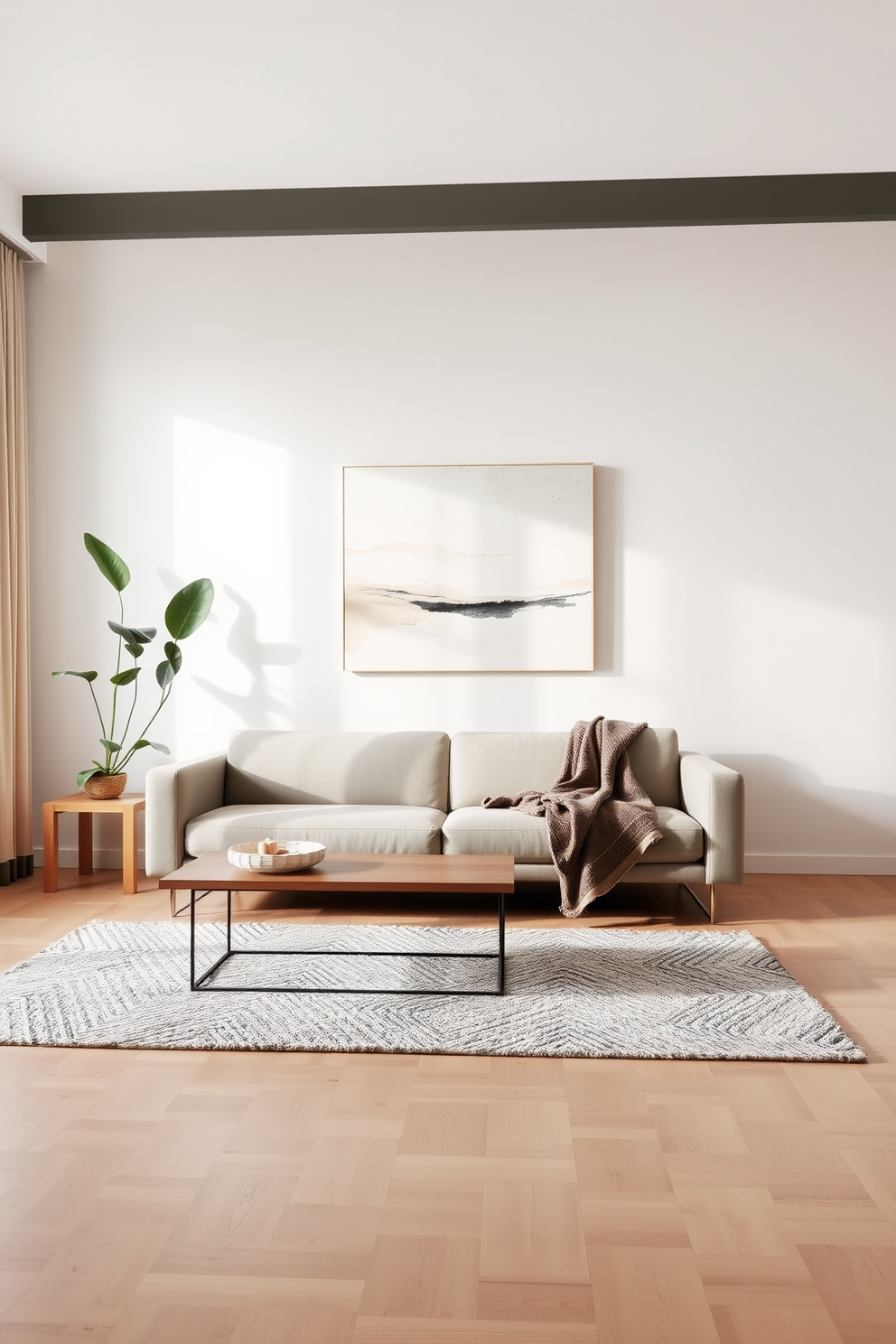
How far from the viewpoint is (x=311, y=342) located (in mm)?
5008

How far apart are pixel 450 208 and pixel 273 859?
3.19 meters

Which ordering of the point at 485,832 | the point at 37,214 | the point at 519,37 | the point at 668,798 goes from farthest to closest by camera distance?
the point at 37,214 < the point at 668,798 < the point at 485,832 < the point at 519,37

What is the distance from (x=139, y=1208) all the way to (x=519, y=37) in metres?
3.65

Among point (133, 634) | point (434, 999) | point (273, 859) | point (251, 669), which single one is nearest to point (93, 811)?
point (133, 634)

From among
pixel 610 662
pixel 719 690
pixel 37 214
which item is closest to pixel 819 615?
pixel 719 690

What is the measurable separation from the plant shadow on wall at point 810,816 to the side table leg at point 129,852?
9.06 feet

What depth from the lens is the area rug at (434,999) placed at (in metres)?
2.67

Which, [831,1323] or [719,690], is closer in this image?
[831,1323]

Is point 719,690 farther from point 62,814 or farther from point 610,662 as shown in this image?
point 62,814

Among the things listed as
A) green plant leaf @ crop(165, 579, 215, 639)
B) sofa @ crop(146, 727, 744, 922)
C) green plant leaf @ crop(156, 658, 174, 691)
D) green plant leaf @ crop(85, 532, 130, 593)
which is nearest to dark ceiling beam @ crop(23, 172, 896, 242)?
green plant leaf @ crop(85, 532, 130, 593)

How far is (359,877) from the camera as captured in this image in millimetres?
3107

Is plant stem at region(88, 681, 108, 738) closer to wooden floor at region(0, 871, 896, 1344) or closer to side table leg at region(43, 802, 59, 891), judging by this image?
side table leg at region(43, 802, 59, 891)

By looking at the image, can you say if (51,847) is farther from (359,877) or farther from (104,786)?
(359,877)

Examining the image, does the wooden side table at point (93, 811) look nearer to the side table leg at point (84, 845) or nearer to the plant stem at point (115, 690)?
the side table leg at point (84, 845)
